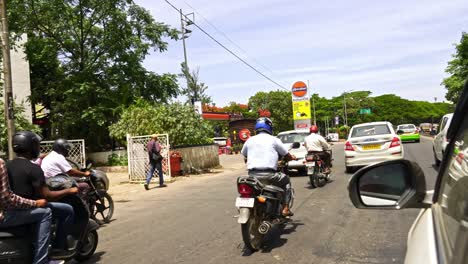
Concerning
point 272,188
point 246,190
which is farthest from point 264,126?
point 246,190

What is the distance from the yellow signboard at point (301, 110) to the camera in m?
33.1

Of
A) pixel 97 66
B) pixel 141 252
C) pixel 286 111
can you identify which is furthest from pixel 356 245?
pixel 286 111

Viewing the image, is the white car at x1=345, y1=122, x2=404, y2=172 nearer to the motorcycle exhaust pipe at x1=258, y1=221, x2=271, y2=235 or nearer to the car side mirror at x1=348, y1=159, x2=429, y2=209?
the motorcycle exhaust pipe at x1=258, y1=221, x2=271, y2=235

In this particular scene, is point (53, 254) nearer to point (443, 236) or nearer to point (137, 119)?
point (443, 236)

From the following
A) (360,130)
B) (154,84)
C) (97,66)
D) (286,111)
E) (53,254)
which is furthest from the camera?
(286,111)

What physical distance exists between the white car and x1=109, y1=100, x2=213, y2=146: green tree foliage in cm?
744

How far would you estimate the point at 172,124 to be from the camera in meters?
18.4

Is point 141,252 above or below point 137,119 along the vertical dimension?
below

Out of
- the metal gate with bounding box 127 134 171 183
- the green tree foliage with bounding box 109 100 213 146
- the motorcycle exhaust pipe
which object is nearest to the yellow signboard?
the green tree foliage with bounding box 109 100 213 146

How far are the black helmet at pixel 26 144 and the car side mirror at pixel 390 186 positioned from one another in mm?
3736

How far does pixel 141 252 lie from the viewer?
5.93 meters

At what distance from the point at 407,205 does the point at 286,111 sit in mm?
54445

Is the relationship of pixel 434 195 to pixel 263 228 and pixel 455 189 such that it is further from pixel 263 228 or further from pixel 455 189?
pixel 263 228

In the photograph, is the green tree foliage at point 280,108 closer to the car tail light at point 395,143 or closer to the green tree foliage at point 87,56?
the green tree foliage at point 87,56
